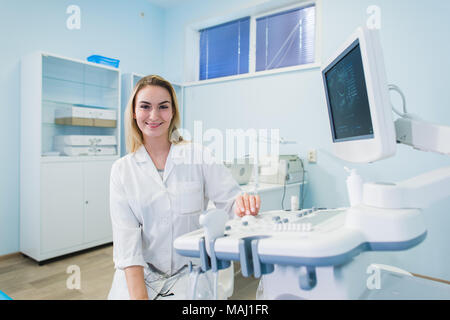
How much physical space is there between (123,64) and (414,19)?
2.80m

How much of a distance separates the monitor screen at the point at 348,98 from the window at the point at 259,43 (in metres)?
1.90

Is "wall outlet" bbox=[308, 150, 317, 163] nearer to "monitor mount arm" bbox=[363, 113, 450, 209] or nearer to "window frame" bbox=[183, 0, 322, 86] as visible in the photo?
"window frame" bbox=[183, 0, 322, 86]

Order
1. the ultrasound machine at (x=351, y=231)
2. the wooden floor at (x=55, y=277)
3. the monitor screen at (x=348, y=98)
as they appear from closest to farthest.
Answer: the ultrasound machine at (x=351, y=231)
the monitor screen at (x=348, y=98)
the wooden floor at (x=55, y=277)

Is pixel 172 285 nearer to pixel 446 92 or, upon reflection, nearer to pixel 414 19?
pixel 446 92

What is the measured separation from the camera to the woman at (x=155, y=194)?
1.05 meters

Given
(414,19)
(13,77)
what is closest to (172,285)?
(414,19)

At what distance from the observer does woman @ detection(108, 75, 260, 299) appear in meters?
1.05

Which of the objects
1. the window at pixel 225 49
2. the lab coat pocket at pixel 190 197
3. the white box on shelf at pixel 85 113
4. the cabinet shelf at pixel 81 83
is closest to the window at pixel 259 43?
the window at pixel 225 49

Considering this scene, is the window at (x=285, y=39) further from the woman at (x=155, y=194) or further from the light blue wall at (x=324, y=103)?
the woman at (x=155, y=194)

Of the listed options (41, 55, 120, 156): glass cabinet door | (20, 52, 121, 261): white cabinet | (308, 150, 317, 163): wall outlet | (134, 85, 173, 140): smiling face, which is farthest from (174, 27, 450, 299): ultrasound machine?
(41, 55, 120, 156): glass cabinet door

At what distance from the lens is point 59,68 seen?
9.36 ft

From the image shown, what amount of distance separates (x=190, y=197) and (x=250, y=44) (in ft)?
8.57

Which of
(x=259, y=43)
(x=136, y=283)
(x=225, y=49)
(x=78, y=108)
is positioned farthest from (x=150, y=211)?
(x=225, y=49)

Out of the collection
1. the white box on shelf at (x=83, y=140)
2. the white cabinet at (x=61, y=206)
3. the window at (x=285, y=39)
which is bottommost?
the white cabinet at (x=61, y=206)
